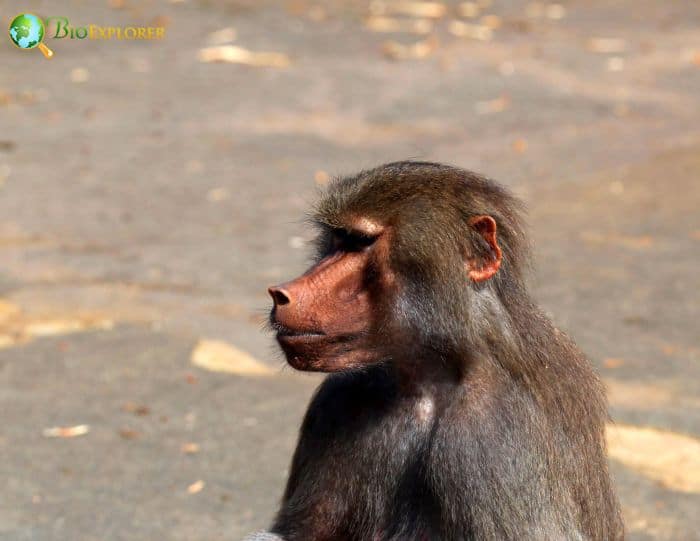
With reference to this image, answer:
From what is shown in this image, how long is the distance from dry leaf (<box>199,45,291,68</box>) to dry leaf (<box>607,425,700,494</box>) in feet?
24.4

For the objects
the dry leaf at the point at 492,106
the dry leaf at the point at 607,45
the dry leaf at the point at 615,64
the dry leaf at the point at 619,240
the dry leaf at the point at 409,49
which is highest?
the dry leaf at the point at 619,240

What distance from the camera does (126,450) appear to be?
5371 mm

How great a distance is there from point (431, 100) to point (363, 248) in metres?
8.23

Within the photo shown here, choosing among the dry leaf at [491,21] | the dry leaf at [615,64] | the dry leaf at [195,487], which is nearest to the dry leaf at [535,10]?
the dry leaf at [491,21]

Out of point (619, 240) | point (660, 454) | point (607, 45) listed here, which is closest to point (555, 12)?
point (607, 45)

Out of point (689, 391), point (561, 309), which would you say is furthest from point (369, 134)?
point (689, 391)

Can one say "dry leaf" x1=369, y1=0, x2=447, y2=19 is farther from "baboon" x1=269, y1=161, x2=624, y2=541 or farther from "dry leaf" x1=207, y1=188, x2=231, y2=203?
"baboon" x1=269, y1=161, x2=624, y2=541

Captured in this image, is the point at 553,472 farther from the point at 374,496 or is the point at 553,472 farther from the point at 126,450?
the point at 126,450

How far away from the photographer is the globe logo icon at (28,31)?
10.5m

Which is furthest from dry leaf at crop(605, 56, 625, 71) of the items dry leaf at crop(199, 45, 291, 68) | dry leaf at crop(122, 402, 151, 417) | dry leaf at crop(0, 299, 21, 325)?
dry leaf at crop(122, 402, 151, 417)

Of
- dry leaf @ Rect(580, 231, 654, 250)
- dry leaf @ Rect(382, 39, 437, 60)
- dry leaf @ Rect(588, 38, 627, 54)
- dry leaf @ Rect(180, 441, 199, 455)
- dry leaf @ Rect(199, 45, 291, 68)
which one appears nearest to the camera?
dry leaf @ Rect(180, 441, 199, 455)

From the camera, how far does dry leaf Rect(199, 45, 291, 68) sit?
12.2 m

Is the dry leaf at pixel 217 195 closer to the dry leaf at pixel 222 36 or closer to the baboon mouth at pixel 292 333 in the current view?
the dry leaf at pixel 222 36

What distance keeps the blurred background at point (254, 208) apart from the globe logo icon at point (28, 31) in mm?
379
